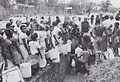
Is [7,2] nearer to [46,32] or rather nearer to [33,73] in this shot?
[46,32]

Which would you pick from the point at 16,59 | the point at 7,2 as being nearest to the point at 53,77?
the point at 16,59

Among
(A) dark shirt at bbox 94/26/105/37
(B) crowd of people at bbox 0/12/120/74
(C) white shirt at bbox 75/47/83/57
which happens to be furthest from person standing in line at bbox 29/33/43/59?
(A) dark shirt at bbox 94/26/105/37

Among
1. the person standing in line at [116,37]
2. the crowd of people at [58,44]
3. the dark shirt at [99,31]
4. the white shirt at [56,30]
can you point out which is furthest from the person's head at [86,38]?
the person standing in line at [116,37]

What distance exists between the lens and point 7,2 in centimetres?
2405

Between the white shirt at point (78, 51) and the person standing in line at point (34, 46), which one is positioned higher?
the person standing in line at point (34, 46)

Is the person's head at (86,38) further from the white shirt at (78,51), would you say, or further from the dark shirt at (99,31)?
the dark shirt at (99,31)

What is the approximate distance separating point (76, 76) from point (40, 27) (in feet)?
6.69

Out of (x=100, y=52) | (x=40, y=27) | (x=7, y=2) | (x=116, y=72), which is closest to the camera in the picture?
(x=116, y=72)

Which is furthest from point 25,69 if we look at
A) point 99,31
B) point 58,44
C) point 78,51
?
point 99,31

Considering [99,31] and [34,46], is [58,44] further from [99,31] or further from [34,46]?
[34,46]

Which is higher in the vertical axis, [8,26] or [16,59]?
[8,26]

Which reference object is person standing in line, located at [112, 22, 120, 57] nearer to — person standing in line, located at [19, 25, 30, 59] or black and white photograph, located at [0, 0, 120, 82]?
black and white photograph, located at [0, 0, 120, 82]

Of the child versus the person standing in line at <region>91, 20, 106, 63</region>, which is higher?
the child

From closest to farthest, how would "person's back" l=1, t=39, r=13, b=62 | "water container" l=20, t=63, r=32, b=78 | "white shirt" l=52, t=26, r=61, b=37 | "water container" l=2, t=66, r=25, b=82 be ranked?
1. "water container" l=2, t=66, r=25, b=82
2. "water container" l=20, t=63, r=32, b=78
3. "person's back" l=1, t=39, r=13, b=62
4. "white shirt" l=52, t=26, r=61, b=37
